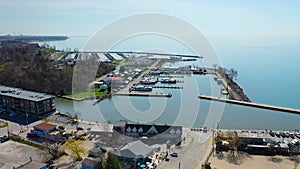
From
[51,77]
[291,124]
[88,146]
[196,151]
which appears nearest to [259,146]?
[196,151]

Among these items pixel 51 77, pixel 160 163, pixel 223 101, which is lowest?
pixel 160 163

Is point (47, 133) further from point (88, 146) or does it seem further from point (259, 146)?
point (259, 146)

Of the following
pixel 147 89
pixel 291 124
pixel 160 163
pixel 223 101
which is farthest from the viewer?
pixel 147 89

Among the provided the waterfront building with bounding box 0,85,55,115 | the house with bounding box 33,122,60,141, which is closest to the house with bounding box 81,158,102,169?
the house with bounding box 33,122,60,141

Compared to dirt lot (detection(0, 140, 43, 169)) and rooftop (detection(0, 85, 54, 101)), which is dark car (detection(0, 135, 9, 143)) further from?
rooftop (detection(0, 85, 54, 101))

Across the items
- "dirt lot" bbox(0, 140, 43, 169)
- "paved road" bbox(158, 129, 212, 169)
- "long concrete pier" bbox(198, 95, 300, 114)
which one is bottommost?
"dirt lot" bbox(0, 140, 43, 169)

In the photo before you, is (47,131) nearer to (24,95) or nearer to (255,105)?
(24,95)

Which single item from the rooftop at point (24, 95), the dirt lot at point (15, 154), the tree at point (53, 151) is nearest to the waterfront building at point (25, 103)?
the rooftop at point (24, 95)
